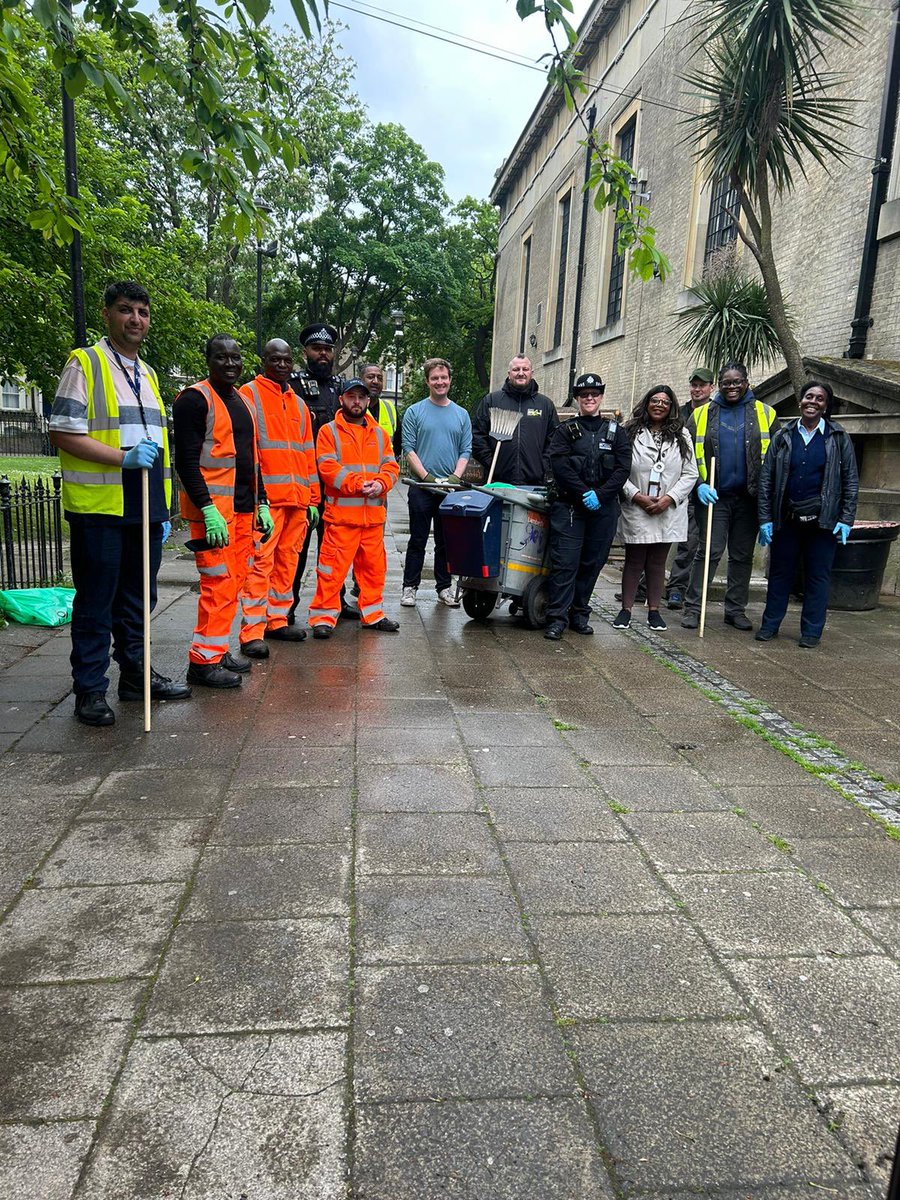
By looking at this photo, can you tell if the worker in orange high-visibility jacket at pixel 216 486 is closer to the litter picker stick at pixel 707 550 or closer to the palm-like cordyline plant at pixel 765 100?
the litter picker stick at pixel 707 550

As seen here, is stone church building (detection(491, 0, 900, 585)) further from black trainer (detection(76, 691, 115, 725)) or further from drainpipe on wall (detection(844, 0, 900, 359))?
black trainer (detection(76, 691, 115, 725))

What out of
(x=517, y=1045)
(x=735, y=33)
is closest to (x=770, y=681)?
(x=517, y=1045)

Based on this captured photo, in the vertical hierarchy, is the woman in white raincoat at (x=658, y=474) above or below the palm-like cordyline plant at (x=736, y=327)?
below

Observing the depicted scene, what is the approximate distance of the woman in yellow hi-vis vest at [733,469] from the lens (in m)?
7.22

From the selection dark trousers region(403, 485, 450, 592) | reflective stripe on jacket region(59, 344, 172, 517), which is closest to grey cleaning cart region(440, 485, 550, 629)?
dark trousers region(403, 485, 450, 592)

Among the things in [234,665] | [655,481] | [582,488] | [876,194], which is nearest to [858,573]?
[655,481]

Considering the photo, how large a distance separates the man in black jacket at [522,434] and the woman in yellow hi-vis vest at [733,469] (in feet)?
4.21

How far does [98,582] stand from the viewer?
454cm

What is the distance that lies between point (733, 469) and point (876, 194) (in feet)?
17.4


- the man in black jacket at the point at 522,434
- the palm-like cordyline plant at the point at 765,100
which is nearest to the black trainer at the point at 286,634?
the man in black jacket at the point at 522,434

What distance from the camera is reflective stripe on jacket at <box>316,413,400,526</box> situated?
635 cm

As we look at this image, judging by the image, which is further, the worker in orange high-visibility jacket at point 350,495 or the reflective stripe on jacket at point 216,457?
the worker in orange high-visibility jacket at point 350,495

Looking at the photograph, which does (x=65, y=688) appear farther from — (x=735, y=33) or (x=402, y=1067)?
(x=735, y=33)

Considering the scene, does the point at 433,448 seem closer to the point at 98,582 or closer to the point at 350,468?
the point at 350,468
